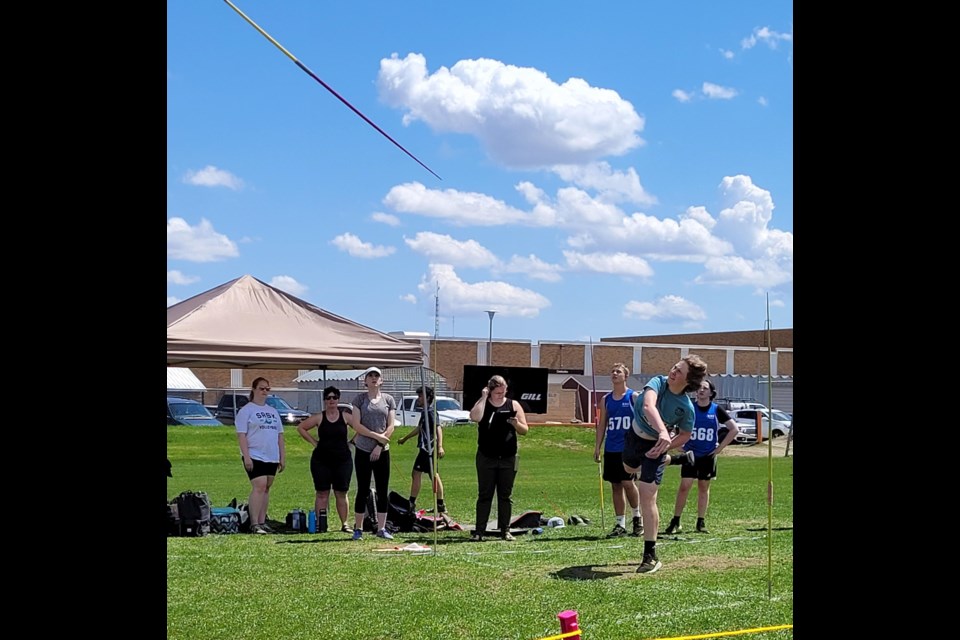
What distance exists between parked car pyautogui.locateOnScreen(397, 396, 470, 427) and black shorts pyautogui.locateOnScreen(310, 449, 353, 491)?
2338cm

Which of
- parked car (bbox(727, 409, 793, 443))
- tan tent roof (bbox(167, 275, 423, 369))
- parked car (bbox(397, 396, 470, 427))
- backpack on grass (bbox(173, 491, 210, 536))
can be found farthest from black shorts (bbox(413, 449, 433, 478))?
parked car (bbox(727, 409, 793, 443))

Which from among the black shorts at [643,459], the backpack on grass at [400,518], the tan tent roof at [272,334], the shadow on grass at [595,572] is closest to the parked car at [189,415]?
the tan tent roof at [272,334]

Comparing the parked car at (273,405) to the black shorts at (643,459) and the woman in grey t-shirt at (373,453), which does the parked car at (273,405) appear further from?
the black shorts at (643,459)

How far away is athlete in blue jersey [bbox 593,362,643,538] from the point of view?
11328 mm

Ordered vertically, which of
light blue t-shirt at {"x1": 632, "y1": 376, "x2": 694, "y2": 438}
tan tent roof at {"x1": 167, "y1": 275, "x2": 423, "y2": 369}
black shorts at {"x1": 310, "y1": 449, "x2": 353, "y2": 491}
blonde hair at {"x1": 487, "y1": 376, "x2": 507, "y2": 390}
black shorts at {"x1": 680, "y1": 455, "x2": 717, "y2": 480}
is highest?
tan tent roof at {"x1": 167, "y1": 275, "x2": 423, "y2": 369}

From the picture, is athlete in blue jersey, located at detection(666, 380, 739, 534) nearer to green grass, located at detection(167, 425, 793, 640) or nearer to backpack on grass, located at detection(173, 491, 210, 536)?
green grass, located at detection(167, 425, 793, 640)

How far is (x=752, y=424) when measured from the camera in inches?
1554

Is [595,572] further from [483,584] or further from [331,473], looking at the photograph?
[331,473]

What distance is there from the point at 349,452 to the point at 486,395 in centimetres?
214

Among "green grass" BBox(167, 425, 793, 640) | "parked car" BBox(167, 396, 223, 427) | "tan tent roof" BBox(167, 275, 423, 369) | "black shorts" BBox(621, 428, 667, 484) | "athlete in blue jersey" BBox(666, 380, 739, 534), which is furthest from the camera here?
"parked car" BBox(167, 396, 223, 427)

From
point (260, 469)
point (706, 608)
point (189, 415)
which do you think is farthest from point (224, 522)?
point (189, 415)
